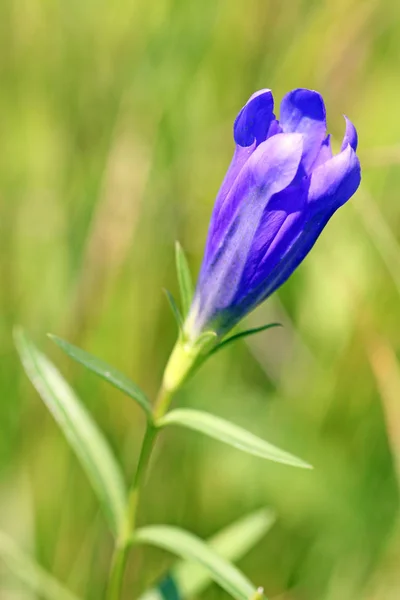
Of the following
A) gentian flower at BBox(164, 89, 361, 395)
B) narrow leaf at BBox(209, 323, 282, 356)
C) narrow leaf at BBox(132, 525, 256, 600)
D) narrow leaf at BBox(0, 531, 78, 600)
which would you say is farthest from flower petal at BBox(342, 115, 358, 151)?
narrow leaf at BBox(0, 531, 78, 600)

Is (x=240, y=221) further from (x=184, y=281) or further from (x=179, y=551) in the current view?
(x=179, y=551)

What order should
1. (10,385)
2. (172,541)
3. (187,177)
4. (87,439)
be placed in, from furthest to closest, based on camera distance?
(187,177) → (10,385) → (87,439) → (172,541)

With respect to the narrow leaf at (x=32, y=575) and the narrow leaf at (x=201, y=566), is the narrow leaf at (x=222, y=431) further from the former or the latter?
the narrow leaf at (x=32, y=575)

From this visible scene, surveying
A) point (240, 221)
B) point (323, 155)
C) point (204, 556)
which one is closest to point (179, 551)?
point (204, 556)

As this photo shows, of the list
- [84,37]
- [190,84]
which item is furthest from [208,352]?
[84,37]

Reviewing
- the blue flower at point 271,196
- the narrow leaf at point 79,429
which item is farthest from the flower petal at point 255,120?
the narrow leaf at point 79,429

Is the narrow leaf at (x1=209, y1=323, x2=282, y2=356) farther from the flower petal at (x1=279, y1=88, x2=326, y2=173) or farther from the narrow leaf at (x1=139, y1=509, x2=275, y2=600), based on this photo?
the narrow leaf at (x1=139, y1=509, x2=275, y2=600)

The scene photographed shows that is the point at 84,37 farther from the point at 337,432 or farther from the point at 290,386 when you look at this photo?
the point at 337,432
